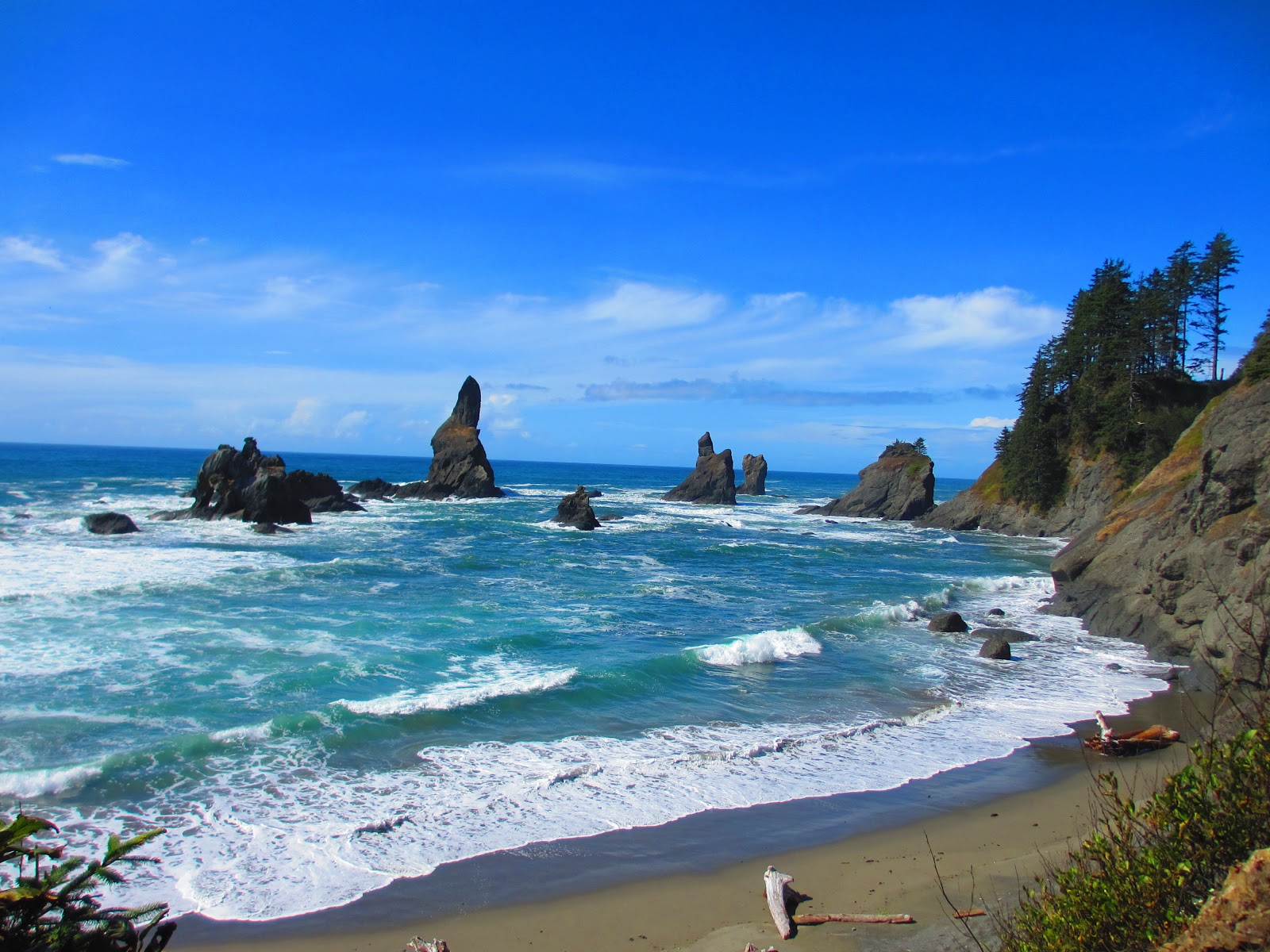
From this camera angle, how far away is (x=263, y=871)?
8320mm

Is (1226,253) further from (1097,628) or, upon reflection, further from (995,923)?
(995,923)

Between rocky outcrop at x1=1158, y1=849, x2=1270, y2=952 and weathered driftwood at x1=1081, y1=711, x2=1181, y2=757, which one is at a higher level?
rocky outcrop at x1=1158, y1=849, x2=1270, y2=952

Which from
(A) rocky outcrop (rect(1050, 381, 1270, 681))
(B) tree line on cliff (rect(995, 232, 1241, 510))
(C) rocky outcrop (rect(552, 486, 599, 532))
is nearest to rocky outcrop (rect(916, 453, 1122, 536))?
(B) tree line on cliff (rect(995, 232, 1241, 510))

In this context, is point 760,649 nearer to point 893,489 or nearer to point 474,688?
point 474,688

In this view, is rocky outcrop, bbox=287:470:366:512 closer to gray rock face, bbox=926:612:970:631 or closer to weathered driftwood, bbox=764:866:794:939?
gray rock face, bbox=926:612:970:631

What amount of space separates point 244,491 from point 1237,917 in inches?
1964

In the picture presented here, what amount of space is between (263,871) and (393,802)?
2.02m

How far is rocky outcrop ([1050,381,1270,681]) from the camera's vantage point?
15.7 metres

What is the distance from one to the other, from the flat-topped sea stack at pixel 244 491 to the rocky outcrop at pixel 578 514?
16.4 m

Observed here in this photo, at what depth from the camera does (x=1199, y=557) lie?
57.8ft

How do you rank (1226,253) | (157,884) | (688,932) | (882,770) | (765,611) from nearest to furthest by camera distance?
1. (688,932)
2. (157,884)
3. (882,770)
4. (765,611)
5. (1226,253)

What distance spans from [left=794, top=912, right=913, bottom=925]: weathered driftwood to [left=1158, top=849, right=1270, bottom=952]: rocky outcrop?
414 centimetres

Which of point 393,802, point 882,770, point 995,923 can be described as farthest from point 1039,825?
point 393,802

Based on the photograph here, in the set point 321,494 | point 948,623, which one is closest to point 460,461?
point 321,494
